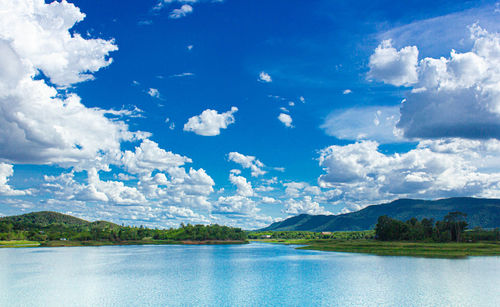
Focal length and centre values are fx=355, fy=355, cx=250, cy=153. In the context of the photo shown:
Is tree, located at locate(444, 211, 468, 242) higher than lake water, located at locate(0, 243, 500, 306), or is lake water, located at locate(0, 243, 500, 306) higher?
tree, located at locate(444, 211, 468, 242)

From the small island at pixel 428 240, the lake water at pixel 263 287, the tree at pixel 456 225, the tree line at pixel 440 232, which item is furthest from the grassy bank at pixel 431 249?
the lake water at pixel 263 287

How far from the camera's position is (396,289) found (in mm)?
60125

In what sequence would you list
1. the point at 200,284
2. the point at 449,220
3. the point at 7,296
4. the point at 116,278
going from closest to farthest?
the point at 7,296
the point at 200,284
the point at 116,278
the point at 449,220

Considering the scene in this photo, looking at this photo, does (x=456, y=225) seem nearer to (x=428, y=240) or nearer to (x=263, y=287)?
(x=428, y=240)

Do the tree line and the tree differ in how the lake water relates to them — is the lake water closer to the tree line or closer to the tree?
the tree line

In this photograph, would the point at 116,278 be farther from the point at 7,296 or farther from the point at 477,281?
the point at 477,281

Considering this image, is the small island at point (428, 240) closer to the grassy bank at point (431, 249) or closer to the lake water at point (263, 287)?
A: the grassy bank at point (431, 249)

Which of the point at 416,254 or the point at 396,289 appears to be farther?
the point at 416,254

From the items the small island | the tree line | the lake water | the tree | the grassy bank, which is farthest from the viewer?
the tree line

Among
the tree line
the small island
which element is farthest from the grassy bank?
the tree line

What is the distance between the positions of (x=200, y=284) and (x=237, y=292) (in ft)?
39.6

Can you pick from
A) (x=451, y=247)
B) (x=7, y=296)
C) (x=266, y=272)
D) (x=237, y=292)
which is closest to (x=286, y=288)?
(x=237, y=292)

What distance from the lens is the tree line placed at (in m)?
165

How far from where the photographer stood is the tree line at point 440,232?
165 meters
